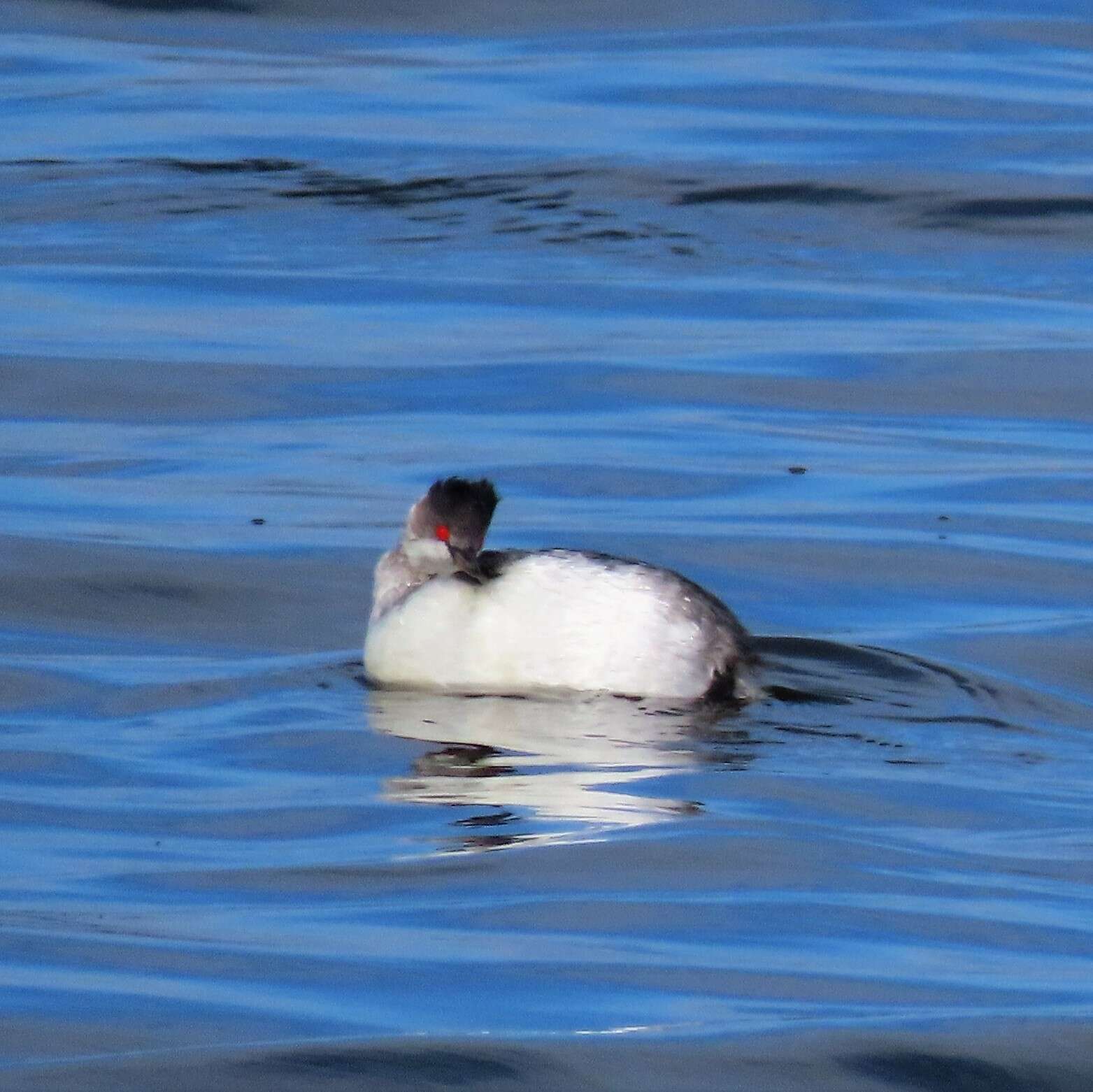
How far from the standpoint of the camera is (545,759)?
6.69 m

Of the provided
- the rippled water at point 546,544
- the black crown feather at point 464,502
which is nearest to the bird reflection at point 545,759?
the rippled water at point 546,544

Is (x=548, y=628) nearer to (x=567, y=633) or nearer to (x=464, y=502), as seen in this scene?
(x=567, y=633)

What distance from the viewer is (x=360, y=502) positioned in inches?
394

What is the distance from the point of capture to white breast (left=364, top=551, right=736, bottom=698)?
7.25 m

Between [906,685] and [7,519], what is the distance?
139 inches

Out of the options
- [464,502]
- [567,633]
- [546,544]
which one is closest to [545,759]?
[567,633]

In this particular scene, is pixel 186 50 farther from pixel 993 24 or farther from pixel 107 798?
pixel 107 798

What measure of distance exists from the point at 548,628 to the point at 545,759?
65cm

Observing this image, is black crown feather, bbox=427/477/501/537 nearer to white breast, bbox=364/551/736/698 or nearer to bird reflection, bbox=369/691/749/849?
white breast, bbox=364/551/736/698

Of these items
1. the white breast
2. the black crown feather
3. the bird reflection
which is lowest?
the bird reflection

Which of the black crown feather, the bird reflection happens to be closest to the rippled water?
the bird reflection

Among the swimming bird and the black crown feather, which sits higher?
the black crown feather

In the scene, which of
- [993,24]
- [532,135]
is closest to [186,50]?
[532,135]

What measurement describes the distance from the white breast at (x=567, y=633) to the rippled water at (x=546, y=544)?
0.34 ft
